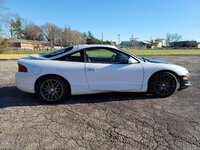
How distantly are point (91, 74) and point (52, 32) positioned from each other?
320 ft

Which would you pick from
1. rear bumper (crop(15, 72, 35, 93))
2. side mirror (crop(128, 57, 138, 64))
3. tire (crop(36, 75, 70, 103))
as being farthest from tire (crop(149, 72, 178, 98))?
rear bumper (crop(15, 72, 35, 93))

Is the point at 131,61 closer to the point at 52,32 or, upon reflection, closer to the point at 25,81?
the point at 25,81

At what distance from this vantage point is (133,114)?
4.25 metres

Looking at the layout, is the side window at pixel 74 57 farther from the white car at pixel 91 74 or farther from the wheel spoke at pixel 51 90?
the wheel spoke at pixel 51 90

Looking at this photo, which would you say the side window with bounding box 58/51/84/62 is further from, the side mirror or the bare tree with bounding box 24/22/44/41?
the bare tree with bounding box 24/22/44/41

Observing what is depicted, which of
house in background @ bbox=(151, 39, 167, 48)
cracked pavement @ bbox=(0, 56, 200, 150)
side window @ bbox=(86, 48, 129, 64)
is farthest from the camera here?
house in background @ bbox=(151, 39, 167, 48)

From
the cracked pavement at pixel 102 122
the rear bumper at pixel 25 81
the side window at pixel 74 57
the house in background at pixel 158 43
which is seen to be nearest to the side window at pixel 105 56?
the side window at pixel 74 57

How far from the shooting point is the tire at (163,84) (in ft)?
17.5

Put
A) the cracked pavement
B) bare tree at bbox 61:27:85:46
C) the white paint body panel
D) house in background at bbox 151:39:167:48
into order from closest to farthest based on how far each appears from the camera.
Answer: the cracked pavement → the white paint body panel → bare tree at bbox 61:27:85:46 → house in background at bbox 151:39:167:48

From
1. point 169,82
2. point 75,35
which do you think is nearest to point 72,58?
point 169,82

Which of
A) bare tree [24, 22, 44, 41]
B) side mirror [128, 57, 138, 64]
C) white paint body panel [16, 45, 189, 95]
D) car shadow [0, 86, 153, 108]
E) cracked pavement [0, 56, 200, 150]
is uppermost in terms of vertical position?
bare tree [24, 22, 44, 41]

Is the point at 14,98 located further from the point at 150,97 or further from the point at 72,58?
the point at 150,97

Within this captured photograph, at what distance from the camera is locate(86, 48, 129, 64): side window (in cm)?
523

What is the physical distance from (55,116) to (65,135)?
91 cm
